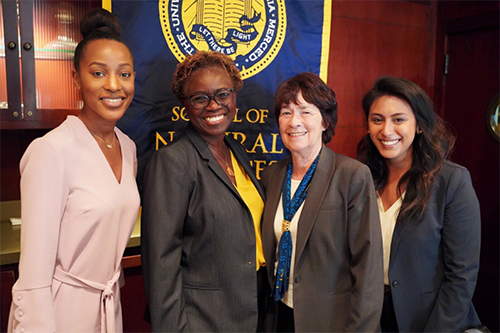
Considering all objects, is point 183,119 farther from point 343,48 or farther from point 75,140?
point 343,48

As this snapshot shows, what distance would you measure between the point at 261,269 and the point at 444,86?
2.24 m

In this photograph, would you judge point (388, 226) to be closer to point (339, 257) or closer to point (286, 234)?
point (339, 257)

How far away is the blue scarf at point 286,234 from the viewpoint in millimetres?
1669

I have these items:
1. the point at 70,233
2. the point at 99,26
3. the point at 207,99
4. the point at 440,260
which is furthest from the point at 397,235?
the point at 99,26

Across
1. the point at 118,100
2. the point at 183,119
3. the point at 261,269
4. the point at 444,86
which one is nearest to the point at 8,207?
the point at 183,119

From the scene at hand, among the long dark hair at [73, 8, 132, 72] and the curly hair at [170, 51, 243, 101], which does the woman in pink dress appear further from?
the curly hair at [170, 51, 243, 101]

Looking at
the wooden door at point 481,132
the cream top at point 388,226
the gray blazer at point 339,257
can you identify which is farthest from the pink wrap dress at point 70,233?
the wooden door at point 481,132

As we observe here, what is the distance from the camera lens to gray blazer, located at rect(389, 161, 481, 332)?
1.74 metres

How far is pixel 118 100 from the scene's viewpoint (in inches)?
60.2

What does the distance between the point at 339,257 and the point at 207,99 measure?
832 millimetres

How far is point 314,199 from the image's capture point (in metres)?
1.64

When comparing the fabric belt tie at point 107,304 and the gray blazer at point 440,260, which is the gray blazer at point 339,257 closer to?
the gray blazer at point 440,260

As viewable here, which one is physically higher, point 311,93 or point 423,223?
point 311,93

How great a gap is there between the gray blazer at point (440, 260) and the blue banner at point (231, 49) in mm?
953
